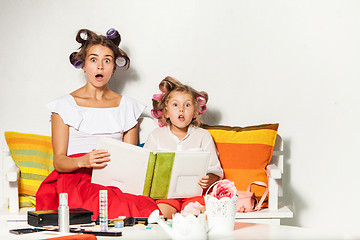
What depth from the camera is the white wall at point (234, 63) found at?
3.06 metres

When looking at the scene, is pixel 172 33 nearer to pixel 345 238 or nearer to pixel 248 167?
pixel 248 167

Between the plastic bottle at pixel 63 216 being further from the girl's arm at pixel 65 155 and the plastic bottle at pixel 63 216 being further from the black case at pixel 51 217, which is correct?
the girl's arm at pixel 65 155

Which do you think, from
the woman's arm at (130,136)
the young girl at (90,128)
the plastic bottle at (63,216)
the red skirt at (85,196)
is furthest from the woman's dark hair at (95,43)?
the plastic bottle at (63,216)

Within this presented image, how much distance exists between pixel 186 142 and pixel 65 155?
555 millimetres

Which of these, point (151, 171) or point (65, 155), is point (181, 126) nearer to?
point (151, 171)

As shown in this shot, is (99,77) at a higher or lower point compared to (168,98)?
higher

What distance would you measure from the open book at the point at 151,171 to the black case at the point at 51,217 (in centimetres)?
59

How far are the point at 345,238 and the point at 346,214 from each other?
5.20 ft

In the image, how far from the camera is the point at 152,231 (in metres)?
1.79

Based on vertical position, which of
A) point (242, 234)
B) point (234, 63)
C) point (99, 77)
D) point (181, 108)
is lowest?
point (242, 234)

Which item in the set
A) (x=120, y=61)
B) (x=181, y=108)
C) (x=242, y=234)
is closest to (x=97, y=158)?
(x=181, y=108)

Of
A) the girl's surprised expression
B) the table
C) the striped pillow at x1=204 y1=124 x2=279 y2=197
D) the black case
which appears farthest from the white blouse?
the table

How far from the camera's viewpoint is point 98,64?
2.77 m

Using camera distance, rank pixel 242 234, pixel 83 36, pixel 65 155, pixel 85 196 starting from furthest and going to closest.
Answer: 1. pixel 83 36
2. pixel 65 155
3. pixel 85 196
4. pixel 242 234
